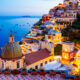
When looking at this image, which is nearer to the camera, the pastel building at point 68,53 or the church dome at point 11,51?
the church dome at point 11,51

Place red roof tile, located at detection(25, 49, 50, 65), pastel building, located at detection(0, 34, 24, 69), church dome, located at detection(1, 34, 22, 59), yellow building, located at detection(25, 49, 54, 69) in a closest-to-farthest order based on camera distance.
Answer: pastel building, located at detection(0, 34, 24, 69), church dome, located at detection(1, 34, 22, 59), yellow building, located at detection(25, 49, 54, 69), red roof tile, located at detection(25, 49, 50, 65)

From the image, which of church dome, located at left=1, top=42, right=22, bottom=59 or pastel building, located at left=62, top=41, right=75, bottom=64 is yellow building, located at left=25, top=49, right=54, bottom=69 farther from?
church dome, located at left=1, top=42, right=22, bottom=59

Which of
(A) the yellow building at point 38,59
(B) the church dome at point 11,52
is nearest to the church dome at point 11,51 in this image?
(B) the church dome at point 11,52

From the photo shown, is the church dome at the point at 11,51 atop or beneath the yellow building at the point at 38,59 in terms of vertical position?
atop

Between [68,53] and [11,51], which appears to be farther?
[68,53]

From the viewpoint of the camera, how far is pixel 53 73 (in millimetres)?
6648

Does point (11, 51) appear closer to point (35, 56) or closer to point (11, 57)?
point (11, 57)

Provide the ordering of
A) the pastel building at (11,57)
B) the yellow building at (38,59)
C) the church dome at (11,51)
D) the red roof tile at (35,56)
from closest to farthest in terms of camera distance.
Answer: the pastel building at (11,57), the church dome at (11,51), the yellow building at (38,59), the red roof tile at (35,56)

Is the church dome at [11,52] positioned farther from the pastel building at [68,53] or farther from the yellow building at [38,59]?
the pastel building at [68,53]

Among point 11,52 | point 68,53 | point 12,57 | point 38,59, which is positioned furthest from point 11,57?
point 68,53

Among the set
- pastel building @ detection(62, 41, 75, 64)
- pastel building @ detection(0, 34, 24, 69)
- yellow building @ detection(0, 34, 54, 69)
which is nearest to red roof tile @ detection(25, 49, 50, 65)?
yellow building @ detection(0, 34, 54, 69)

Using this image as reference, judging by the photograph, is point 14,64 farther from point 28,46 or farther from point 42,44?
point 28,46

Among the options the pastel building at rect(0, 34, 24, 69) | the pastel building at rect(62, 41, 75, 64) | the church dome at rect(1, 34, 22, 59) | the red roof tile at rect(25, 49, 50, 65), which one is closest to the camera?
the pastel building at rect(0, 34, 24, 69)

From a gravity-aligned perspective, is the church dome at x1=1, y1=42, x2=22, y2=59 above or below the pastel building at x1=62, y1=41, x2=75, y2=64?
above
